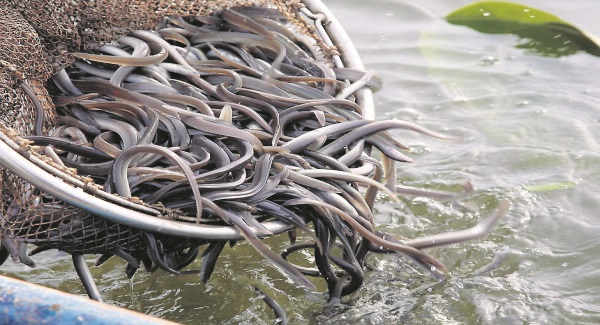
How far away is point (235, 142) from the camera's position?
2408 mm

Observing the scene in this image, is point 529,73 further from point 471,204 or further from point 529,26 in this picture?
point 471,204

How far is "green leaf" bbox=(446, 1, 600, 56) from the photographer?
4.45 metres

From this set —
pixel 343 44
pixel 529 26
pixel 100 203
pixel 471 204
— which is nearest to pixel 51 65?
pixel 100 203

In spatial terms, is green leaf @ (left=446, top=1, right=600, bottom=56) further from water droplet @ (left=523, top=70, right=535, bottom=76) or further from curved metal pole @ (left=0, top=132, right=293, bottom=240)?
curved metal pole @ (left=0, top=132, right=293, bottom=240)

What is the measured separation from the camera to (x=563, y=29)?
178 inches

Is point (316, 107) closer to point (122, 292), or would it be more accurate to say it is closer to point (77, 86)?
point (77, 86)

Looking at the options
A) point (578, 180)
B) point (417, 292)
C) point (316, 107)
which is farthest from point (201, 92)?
point (578, 180)

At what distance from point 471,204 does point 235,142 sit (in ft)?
4.35

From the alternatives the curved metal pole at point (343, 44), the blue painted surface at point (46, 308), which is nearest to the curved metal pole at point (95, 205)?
the blue painted surface at point (46, 308)

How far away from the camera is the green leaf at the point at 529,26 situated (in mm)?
4445

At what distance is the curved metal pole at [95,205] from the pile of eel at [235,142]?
0.05 meters

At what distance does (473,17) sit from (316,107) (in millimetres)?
2555

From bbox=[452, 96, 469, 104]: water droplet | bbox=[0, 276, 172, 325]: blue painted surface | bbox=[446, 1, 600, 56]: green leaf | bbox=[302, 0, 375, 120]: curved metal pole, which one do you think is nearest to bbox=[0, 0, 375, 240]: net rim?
bbox=[0, 276, 172, 325]: blue painted surface

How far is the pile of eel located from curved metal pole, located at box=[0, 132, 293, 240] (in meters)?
0.05
